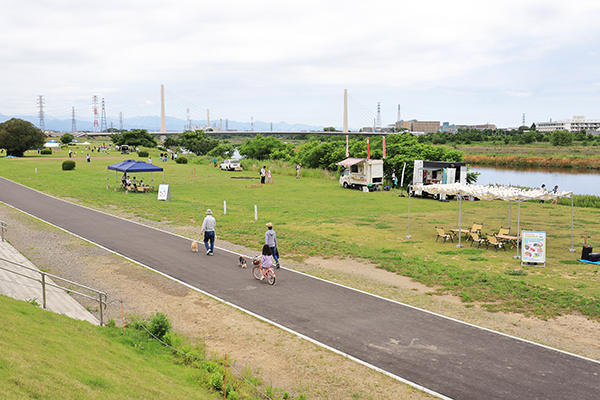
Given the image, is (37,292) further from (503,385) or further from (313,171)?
(313,171)

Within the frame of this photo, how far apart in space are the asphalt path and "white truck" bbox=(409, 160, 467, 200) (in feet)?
87.2

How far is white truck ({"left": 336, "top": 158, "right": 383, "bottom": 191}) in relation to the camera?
134ft

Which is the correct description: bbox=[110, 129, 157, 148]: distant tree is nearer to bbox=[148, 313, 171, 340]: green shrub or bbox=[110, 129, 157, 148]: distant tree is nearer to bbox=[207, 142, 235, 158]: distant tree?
bbox=[207, 142, 235, 158]: distant tree

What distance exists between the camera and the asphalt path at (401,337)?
26.4 ft

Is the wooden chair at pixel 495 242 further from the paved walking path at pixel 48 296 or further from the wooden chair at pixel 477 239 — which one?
the paved walking path at pixel 48 296

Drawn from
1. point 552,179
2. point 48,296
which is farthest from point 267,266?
point 552,179

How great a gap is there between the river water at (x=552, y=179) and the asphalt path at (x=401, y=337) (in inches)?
1965

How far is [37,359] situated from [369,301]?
8513mm

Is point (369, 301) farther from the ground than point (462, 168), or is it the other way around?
point (462, 168)

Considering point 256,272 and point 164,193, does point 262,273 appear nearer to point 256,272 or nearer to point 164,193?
point 256,272

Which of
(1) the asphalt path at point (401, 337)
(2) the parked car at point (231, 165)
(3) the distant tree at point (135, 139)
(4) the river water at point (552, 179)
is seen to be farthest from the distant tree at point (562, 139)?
(1) the asphalt path at point (401, 337)

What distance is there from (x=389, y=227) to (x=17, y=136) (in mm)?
72008

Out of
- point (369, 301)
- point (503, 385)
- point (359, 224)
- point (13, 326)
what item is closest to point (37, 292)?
point (13, 326)

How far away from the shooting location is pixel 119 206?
94.0 feet
